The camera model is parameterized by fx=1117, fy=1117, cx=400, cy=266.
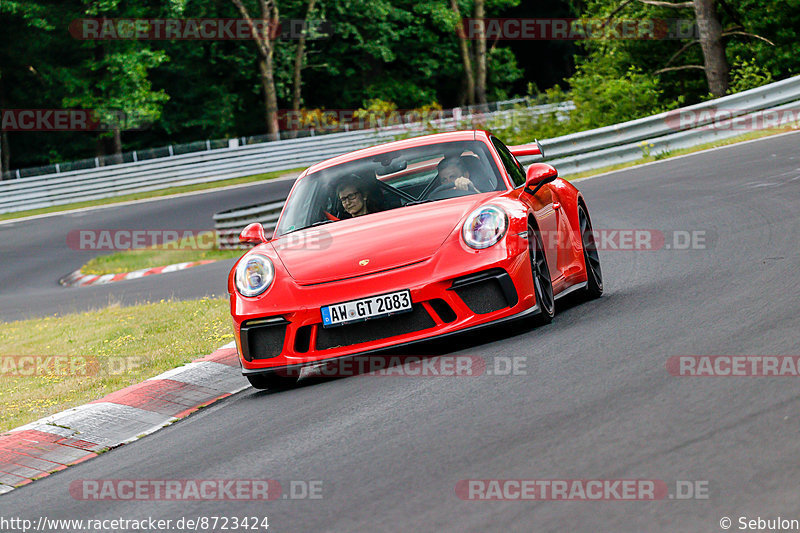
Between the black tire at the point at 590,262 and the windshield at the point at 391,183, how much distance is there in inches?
40.9

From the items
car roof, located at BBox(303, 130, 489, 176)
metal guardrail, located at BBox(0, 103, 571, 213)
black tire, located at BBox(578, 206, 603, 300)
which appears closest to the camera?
car roof, located at BBox(303, 130, 489, 176)

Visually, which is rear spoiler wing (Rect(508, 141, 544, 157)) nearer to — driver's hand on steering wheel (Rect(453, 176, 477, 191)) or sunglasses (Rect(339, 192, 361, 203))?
driver's hand on steering wheel (Rect(453, 176, 477, 191))

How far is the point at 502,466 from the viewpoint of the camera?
4.15 metres

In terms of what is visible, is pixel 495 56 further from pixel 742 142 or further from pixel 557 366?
pixel 557 366

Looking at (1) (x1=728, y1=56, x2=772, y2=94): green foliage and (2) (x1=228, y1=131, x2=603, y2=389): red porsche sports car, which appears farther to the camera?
(1) (x1=728, y1=56, x2=772, y2=94): green foliage

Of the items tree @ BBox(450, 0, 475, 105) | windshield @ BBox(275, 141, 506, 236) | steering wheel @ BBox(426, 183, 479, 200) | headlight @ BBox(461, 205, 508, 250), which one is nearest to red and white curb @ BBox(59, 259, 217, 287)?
windshield @ BBox(275, 141, 506, 236)

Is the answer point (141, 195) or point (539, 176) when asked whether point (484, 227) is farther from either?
point (141, 195)

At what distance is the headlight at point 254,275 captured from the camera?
22.0ft

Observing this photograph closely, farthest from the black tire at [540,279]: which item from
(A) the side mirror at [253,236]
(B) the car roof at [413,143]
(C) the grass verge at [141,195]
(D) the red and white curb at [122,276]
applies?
(C) the grass verge at [141,195]

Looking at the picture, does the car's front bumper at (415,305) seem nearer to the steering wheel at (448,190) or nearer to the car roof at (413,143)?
the steering wheel at (448,190)

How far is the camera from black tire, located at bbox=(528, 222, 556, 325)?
6594 mm

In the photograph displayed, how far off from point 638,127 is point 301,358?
11.5 m

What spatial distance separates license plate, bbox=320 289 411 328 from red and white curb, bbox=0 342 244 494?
115 centimetres

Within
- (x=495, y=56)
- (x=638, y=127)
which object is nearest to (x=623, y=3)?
(x=638, y=127)
